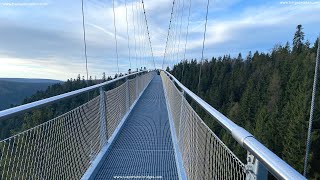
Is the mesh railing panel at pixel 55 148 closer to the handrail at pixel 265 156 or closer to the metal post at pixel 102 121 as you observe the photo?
the metal post at pixel 102 121

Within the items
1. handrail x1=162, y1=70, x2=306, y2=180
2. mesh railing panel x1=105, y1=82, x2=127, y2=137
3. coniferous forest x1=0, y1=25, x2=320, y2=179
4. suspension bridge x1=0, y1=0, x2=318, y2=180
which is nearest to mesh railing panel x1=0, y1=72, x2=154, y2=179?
suspension bridge x1=0, y1=0, x2=318, y2=180

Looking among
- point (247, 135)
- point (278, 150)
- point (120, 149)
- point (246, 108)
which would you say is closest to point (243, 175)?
point (247, 135)

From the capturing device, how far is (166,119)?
841cm

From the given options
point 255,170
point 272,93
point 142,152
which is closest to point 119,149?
point 142,152

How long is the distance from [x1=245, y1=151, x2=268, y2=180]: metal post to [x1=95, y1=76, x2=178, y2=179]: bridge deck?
276cm

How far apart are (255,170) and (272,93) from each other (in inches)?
2849

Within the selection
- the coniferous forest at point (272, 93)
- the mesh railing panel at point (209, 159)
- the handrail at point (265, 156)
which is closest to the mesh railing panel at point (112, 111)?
the mesh railing panel at point (209, 159)

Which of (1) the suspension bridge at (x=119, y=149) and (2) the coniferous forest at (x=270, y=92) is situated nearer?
(1) the suspension bridge at (x=119, y=149)

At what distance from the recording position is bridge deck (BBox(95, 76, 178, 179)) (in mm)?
4359

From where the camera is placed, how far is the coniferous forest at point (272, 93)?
46.8 meters

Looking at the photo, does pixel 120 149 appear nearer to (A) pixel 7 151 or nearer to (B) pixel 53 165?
(B) pixel 53 165

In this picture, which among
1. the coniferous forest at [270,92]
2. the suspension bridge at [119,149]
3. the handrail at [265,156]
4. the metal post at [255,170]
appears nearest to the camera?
the handrail at [265,156]

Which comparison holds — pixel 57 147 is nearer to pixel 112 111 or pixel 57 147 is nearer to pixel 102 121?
pixel 102 121

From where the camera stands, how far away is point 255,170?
1.37 metres
